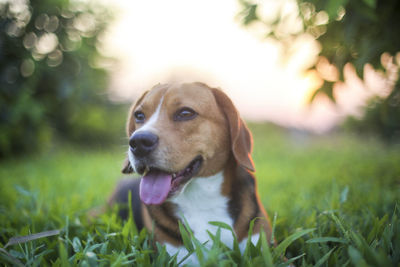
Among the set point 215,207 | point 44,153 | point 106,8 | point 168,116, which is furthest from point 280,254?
point 106,8

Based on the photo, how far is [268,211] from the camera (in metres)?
3.25

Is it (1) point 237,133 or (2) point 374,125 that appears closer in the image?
(1) point 237,133

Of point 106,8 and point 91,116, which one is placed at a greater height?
point 106,8

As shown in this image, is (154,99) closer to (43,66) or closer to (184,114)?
(184,114)

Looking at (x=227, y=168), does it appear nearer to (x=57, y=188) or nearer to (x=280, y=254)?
(x=280, y=254)

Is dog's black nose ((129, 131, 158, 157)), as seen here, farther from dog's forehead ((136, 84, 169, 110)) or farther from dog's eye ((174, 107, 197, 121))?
dog's forehead ((136, 84, 169, 110))

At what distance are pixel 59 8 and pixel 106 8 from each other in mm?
2367

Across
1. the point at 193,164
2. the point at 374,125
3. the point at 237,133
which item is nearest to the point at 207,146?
the point at 193,164

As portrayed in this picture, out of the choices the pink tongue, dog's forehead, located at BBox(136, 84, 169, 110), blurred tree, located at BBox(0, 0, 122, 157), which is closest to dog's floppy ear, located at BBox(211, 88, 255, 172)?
dog's forehead, located at BBox(136, 84, 169, 110)

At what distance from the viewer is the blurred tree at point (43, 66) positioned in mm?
7539

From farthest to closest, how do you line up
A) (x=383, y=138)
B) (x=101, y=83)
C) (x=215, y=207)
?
1. (x=101, y=83)
2. (x=383, y=138)
3. (x=215, y=207)

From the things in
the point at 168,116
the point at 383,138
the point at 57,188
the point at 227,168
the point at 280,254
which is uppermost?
the point at 168,116

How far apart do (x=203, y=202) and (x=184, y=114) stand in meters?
0.72

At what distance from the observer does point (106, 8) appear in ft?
34.0
